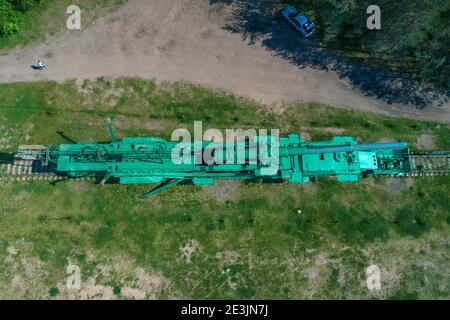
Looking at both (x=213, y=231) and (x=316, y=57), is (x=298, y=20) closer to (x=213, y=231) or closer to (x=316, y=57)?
(x=316, y=57)

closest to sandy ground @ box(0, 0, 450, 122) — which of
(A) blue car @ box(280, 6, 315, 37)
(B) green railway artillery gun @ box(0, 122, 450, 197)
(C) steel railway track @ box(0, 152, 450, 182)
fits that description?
→ (A) blue car @ box(280, 6, 315, 37)

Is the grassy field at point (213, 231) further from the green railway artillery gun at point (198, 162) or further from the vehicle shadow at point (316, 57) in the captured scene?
the vehicle shadow at point (316, 57)

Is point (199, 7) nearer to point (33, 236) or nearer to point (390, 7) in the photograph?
point (390, 7)

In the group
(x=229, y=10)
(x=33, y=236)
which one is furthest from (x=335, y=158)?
(x=33, y=236)

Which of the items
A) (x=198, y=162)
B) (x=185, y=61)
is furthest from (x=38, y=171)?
(x=185, y=61)
